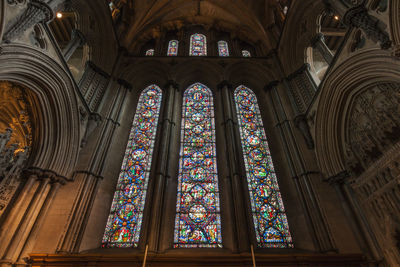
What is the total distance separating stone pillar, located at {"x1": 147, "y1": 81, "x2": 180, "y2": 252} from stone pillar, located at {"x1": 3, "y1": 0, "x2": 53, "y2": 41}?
4.19 meters

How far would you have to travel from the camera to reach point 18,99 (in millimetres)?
6156

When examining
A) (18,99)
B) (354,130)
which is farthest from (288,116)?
(18,99)

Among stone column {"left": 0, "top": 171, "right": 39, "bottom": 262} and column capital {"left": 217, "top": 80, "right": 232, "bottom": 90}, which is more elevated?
column capital {"left": 217, "top": 80, "right": 232, "bottom": 90}

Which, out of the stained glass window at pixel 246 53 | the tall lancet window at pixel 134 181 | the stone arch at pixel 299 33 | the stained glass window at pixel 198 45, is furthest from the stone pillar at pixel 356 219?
the stained glass window at pixel 198 45

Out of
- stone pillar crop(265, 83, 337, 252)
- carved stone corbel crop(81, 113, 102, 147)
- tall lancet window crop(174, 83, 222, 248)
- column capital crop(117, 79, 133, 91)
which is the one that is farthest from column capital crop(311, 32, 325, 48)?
carved stone corbel crop(81, 113, 102, 147)

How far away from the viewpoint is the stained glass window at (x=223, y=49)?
1152 centimetres

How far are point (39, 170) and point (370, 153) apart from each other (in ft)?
23.8

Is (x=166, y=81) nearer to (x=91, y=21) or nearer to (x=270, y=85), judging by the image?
(x=91, y=21)

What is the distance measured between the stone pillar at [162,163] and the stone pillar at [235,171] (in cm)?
177

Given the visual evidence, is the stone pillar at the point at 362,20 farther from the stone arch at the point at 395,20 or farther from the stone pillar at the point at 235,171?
the stone pillar at the point at 235,171

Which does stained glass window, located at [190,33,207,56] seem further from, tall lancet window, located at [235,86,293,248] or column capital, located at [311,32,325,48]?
column capital, located at [311,32,325,48]

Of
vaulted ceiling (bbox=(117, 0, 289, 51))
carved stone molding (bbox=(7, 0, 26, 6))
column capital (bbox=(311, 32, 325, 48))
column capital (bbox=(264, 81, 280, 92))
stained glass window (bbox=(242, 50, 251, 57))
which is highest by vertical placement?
vaulted ceiling (bbox=(117, 0, 289, 51))

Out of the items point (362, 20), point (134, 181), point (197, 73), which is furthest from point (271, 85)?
point (134, 181)

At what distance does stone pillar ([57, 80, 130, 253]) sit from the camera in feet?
17.6
